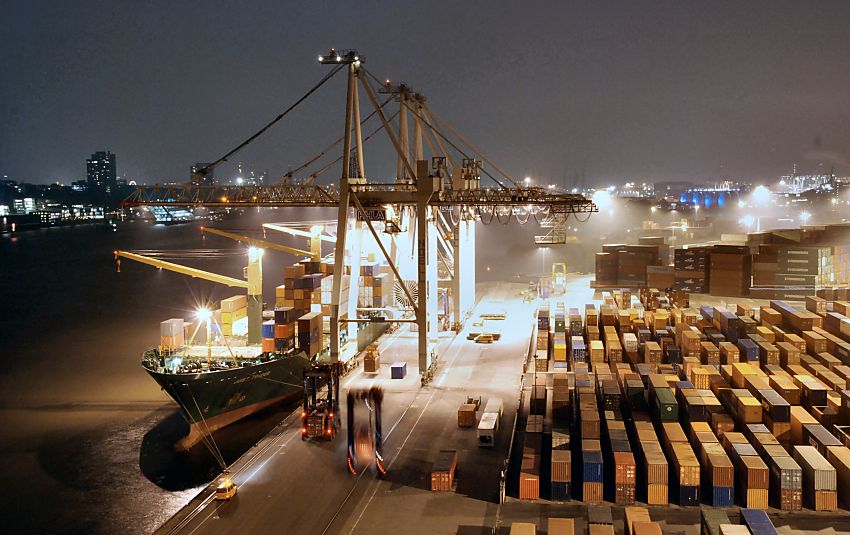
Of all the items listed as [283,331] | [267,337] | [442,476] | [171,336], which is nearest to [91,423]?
[171,336]

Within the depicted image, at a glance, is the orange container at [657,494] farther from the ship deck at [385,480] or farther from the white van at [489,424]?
the white van at [489,424]

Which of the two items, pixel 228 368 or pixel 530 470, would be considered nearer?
pixel 530 470

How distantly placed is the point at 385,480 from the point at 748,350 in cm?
1544

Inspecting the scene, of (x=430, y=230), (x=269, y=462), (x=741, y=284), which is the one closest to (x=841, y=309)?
(x=741, y=284)

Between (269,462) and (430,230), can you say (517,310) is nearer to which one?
(430,230)

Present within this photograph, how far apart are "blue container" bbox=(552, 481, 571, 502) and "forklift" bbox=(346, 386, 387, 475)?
4.19m

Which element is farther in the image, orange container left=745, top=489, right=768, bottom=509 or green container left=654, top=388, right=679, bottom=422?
green container left=654, top=388, right=679, bottom=422

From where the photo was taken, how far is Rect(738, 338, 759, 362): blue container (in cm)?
2572

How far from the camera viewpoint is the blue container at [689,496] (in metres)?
15.6

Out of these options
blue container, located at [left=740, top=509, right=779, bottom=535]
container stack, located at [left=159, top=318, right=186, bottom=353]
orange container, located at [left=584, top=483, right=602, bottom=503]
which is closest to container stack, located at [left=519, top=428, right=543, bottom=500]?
orange container, located at [left=584, top=483, right=602, bottom=503]

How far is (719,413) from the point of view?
19.1 metres

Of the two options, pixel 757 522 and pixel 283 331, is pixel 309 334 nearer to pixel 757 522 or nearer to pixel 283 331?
pixel 283 331

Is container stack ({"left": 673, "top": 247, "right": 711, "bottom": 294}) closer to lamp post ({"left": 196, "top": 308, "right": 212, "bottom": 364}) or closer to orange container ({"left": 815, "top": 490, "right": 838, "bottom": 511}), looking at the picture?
lamp post ({"left": 196, "top": 308, "right": 212, "bottom": 364})

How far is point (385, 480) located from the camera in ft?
56.3
